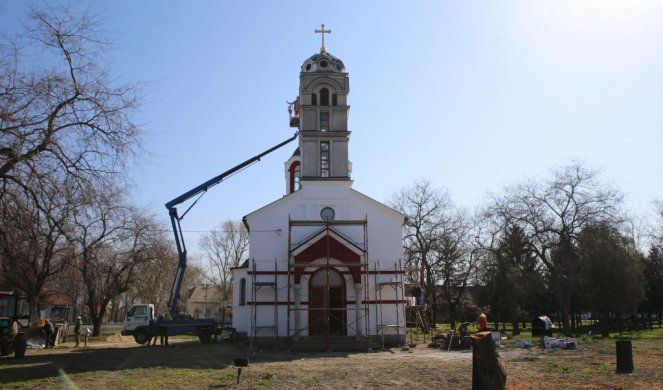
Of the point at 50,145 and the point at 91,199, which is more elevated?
the point at 50,145

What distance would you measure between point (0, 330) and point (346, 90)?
2067 centimetres

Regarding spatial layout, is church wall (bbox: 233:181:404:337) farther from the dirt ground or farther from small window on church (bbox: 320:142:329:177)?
the dirt ground

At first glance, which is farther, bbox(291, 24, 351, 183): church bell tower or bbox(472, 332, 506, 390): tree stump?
bbox(291, 24, 351, 183): church bell tower

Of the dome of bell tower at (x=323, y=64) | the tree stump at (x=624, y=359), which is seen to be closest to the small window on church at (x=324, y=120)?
the dome of bell tower at (x=323, y=64)

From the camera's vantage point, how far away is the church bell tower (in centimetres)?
3108

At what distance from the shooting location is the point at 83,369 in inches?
734

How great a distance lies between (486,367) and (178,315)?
22723 mm

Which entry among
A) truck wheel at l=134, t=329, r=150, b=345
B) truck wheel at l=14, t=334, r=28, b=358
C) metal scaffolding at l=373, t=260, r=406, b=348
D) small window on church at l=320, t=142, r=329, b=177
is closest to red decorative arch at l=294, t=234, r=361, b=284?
metal scaffolding at l=373, t=260, r=406, b=348

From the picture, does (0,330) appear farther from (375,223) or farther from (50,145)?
(375,223)

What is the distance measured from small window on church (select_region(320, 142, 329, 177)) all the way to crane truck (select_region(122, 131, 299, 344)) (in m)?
5.86

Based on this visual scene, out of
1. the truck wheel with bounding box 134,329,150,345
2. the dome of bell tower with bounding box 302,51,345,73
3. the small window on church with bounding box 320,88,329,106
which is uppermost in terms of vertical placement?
the dome of bell tower with bounding box 302,51,345,73

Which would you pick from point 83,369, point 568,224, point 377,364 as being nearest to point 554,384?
point 377,364

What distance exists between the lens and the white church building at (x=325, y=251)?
93.7 ft

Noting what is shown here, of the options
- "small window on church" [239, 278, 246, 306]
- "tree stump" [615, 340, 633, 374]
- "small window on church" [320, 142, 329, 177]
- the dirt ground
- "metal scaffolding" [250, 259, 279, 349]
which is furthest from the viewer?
"small window on church" [239, 278, 246, 306]
